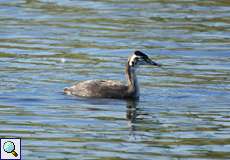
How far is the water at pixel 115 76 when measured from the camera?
15539 mm

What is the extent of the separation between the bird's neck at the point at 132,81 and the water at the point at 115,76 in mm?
195

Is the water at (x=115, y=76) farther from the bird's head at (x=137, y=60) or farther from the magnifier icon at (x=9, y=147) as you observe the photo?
the bird's head at (x=137, y=60)

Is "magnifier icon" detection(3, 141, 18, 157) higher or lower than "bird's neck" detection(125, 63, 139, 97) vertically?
higher

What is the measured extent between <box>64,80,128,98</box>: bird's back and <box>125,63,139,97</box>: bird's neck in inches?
4.6

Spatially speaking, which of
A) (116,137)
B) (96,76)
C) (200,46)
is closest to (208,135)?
(116,137)

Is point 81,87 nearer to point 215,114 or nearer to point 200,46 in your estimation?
point 215,114

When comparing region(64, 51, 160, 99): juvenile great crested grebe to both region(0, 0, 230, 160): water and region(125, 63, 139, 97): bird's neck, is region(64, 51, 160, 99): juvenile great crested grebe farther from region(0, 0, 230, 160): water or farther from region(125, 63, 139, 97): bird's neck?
region(0, 0, 230, 160): water

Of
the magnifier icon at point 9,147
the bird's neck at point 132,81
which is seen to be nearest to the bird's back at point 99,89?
the bird's neck at point 132,81

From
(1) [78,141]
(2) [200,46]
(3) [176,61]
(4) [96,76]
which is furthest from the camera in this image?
(2) [200,46]

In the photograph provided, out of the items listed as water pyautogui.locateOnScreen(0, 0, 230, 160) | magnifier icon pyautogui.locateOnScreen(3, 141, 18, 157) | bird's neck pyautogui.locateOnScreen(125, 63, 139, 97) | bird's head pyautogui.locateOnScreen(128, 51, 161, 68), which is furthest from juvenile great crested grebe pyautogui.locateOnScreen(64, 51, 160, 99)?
magnifier icon pyautogui.locateOnScreen(3, 141, 18, 157)

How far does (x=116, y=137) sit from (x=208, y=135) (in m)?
1.28

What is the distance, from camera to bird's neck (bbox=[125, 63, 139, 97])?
65.9 ft

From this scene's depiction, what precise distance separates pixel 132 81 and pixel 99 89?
679 mm

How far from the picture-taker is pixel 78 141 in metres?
15.5
